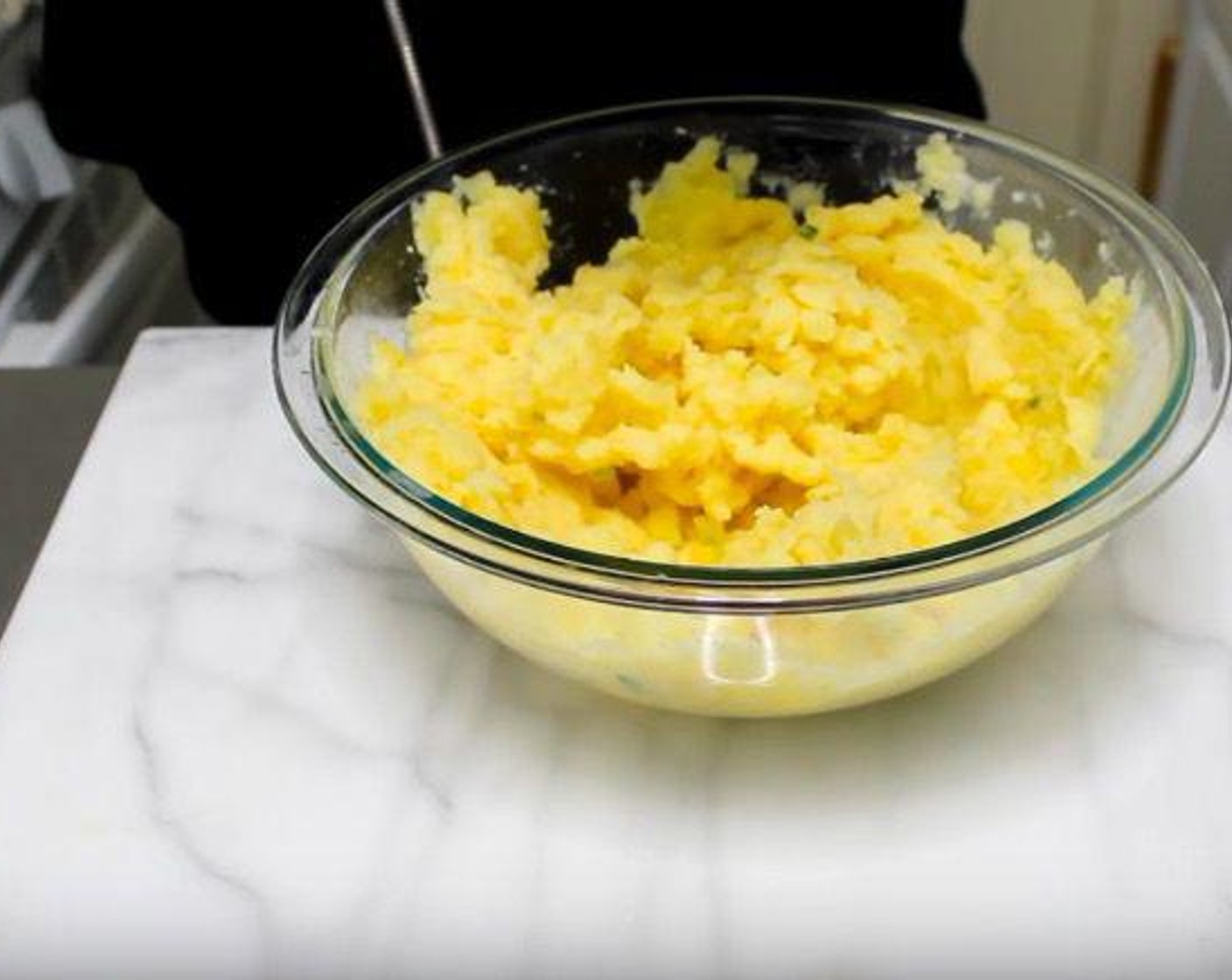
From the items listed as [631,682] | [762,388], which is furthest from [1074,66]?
[631,682]

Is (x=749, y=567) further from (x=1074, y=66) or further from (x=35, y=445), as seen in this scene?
(x=1074, y=66)

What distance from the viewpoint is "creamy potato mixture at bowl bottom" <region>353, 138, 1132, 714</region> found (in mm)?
573

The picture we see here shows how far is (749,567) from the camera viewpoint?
545 mm

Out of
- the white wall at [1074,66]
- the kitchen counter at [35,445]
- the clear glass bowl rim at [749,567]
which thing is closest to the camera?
the clear glass bowl rim at [749,567]

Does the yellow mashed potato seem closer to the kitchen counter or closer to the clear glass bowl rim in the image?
the clear glass bowl rim

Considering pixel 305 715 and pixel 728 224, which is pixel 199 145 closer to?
pixel 728 224

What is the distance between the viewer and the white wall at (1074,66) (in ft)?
5.27

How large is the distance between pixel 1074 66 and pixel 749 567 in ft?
4.26

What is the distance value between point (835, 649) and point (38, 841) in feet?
1.05

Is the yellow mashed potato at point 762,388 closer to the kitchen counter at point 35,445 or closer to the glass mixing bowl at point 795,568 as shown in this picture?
the glass mixing bowl at point 795,568

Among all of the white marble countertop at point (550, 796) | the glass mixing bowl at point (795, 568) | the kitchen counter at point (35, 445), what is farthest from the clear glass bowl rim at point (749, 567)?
the kitchen counter at point (35, 445)

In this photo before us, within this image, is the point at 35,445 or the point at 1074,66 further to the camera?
the point at 1074,66

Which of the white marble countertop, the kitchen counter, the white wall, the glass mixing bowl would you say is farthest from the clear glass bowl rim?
the white wall

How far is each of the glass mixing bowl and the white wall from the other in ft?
3.06
